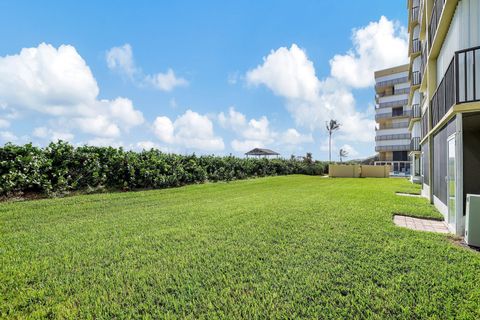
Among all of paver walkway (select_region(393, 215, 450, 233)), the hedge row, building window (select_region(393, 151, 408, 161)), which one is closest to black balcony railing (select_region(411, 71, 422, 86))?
the hedge row

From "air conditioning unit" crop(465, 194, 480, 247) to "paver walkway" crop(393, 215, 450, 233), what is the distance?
1.18m

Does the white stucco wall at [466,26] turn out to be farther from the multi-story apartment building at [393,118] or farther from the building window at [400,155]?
the building window at [400,155]

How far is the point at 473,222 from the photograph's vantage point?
4789mm

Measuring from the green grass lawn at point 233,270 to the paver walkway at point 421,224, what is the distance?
0.56m

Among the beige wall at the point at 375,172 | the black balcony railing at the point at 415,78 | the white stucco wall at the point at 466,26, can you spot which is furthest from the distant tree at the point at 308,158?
the white stucco wall at the point at 466,26

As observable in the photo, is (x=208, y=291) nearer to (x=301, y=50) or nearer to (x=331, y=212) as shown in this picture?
(x=331, y=212)

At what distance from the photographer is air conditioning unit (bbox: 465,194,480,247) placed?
15.6ft

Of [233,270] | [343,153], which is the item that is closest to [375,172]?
[233,270]

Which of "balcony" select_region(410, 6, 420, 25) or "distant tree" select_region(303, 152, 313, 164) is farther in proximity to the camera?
"distant tree" select_region(303, 152, 313, 164)

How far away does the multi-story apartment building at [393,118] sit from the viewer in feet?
132

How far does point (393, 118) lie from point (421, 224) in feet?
136

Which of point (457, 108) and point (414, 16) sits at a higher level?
point (414, 16)

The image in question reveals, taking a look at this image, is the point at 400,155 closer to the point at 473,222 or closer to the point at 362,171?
the point at 362,171

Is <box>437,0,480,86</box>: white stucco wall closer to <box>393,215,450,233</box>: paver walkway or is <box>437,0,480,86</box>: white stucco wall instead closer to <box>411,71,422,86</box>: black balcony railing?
<box>393,215,450,233</box>: paver walkway
